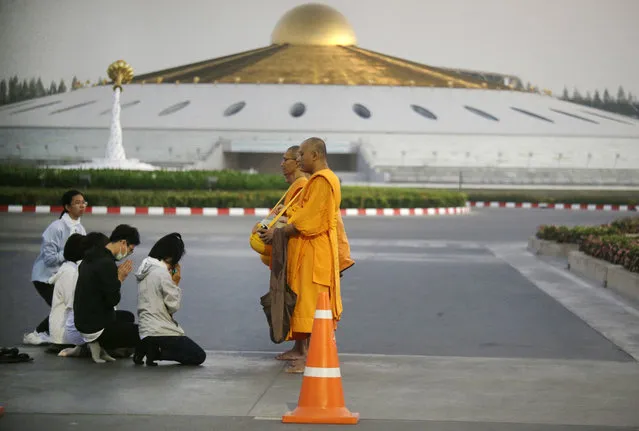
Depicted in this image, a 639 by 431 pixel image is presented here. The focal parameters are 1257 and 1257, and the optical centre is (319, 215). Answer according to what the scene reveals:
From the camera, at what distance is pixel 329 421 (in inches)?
242

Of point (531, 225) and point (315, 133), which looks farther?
point (315, 133)

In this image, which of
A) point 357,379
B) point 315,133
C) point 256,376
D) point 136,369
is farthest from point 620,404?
point 315,133

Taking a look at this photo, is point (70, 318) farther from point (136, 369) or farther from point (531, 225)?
point (531, 225)

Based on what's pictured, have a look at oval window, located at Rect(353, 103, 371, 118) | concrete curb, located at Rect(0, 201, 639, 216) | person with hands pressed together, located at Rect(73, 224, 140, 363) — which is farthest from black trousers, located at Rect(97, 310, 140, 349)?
oval window, located at Rect(353, 103, 371, 118)

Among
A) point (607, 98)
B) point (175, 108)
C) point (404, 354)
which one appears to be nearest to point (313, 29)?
point (175, 108)

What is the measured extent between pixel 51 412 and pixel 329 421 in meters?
1.41

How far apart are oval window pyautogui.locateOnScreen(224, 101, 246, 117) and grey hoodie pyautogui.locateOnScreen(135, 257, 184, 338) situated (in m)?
51.1

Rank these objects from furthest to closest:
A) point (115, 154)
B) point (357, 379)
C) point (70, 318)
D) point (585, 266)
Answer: point (115, 154)
point (585, 266)
point (70, 318)
point (357, 379)

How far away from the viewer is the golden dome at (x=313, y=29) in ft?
237

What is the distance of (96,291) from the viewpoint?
7.91 m

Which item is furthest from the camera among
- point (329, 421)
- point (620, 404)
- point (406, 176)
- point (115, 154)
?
point (406, 176)

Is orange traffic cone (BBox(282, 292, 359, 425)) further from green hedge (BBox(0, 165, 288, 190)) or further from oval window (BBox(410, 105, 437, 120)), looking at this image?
oval window (BBox(410, 105, 437, 120))

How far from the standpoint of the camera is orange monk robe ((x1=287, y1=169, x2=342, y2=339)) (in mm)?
7457

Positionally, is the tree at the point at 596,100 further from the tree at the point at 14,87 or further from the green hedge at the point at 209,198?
the tree at the point at 14,87
